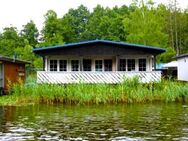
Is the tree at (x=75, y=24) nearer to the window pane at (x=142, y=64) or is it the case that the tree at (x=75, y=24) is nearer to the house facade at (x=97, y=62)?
the house facade at (x=97, y=62)

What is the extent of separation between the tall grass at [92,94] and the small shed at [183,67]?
54.8 feet

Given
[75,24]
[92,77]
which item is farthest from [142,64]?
[75,24]

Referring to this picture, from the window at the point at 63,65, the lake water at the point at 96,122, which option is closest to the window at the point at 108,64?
the window at the point at 63,65

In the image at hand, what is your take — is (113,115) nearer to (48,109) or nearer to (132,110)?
(132,110)

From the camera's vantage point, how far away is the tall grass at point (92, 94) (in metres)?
26.2

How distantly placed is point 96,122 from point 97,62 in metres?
19.0

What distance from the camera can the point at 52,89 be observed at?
26156 millimetres

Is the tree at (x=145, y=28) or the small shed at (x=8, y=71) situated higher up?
the tree at (x=145, y=28)

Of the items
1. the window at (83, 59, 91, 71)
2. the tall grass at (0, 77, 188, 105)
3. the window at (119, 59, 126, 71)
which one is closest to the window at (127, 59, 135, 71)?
the window at (119, 59, 126, 71)

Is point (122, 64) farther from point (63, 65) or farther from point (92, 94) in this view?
point (92, 94)

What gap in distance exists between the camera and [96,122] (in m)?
17.7

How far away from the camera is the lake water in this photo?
14203mm

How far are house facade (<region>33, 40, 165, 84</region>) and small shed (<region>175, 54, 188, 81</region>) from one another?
961 cm

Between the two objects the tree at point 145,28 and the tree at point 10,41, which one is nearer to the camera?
the tree at point 145,28
